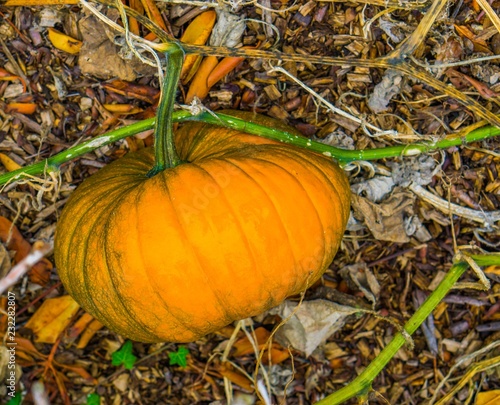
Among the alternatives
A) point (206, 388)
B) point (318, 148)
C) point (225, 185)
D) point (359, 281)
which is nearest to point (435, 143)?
point (318, 148)

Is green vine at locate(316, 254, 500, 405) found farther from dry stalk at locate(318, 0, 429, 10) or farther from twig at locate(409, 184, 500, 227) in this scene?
dry stalk at locate(318, 0, 429, 10)

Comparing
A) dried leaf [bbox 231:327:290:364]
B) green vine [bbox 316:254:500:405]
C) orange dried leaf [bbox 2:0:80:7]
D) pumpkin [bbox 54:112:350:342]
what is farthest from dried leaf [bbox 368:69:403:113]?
orange dried leaf [bbox 2:0:80:7]

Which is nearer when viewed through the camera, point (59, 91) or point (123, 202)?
point (123, 202)

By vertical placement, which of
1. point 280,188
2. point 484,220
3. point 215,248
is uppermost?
point 280,188

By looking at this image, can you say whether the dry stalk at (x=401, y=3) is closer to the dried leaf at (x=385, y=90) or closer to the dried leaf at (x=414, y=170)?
the dried leaf at (x=385, y=90)

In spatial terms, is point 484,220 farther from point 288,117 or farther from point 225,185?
point 225,185

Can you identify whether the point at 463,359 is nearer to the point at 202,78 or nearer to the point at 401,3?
the point at 401,3
